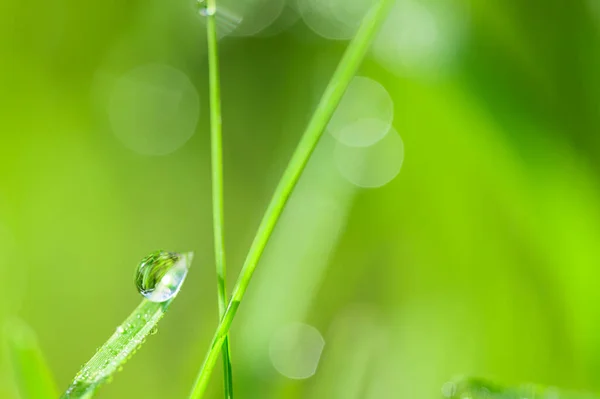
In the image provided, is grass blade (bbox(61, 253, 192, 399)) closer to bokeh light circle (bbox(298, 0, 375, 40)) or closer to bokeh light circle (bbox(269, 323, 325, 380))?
bokeh light circle (bbox(269, 323, 325, 380))

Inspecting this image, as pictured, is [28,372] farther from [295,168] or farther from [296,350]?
[296,350]

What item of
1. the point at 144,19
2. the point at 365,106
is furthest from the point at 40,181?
the point at 365,106

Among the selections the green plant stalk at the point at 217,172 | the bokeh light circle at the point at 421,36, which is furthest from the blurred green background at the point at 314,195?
the green plant stalk at the point at 217,172

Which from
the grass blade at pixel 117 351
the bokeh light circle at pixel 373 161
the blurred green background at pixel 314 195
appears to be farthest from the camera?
the bokeh light circle at pixel 373 161

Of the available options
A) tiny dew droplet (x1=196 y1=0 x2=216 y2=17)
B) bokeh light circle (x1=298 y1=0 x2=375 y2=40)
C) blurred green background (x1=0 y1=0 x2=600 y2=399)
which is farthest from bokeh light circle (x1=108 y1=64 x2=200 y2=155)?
tiny dew droplet (x1=196 y1=0 x2=216 y2=17)

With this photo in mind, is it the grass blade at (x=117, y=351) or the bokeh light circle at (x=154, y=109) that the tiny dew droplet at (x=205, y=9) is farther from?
the bokeh light circle at (x=154, y=109)

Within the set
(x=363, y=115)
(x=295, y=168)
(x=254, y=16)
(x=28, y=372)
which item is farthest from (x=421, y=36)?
(x=28, y=372)

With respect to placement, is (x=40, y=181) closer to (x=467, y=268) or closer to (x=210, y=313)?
(x=210, y=313)

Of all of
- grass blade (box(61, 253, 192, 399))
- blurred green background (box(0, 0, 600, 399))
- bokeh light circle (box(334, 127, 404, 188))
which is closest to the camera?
grass blade (box(61, 253, 192, 399))
